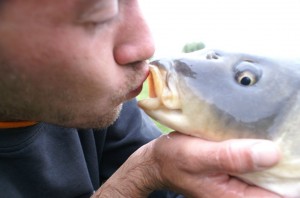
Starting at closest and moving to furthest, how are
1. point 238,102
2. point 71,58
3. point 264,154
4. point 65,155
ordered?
point 264,154 → point 238,102 → point 71,58 → point 65,155

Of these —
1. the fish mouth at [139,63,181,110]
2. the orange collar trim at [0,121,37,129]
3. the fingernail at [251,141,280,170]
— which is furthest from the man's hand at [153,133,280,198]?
the orange collar trim at [0,121,37,129]

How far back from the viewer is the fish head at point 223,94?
5.23 ft

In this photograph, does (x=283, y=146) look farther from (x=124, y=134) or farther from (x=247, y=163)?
(x=124, y=134)

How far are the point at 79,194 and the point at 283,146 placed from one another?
1.28 m

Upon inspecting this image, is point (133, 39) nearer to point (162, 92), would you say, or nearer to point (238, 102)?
point (162, 92)

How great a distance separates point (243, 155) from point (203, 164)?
0.55ft

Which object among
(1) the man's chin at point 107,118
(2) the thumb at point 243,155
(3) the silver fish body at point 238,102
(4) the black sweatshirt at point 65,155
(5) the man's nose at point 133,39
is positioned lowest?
(4) the black sweatshirt at point 65,155

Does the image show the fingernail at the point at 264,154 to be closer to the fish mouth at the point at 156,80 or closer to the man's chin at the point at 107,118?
the fish mouth at the point at 156,80

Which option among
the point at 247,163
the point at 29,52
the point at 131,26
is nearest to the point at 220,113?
the point at 247,163

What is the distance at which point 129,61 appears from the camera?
1821mm

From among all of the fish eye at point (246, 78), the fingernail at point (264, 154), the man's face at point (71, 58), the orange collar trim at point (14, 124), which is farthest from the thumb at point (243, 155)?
the orange collar trim at point (14, 124)

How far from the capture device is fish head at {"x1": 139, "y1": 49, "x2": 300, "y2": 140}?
1.59 metres

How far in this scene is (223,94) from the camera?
1.63 metres

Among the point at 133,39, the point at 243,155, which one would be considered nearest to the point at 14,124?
the point at 133,39
